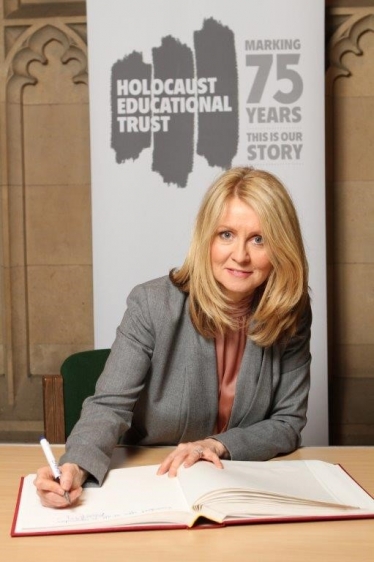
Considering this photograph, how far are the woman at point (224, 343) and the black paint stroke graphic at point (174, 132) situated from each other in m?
2.09

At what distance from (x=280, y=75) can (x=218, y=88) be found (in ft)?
1.05

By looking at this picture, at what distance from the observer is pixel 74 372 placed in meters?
3.00

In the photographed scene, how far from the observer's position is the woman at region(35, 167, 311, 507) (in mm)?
2277

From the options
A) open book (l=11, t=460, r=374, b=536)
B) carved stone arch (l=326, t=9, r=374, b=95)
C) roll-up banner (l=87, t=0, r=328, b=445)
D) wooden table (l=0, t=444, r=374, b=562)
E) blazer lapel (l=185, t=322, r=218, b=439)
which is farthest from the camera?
carved stone arch (l=326, t=9, r=374, b=95)

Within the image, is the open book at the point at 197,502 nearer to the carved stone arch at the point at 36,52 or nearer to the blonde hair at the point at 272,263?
the blonde hair at the point at 272,263

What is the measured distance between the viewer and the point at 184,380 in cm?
243

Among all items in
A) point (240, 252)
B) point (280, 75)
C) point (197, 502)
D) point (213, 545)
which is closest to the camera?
point (213, 545)

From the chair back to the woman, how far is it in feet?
1.63

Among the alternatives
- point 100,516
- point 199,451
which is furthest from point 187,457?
point 100,516

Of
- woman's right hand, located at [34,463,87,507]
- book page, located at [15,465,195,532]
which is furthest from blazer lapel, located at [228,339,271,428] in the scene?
woman's right hand, located at [34,463,87,507]

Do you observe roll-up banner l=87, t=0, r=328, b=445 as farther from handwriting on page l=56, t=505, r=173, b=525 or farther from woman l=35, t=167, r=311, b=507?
handwriting on page l=56, t=505, r=173, b=525

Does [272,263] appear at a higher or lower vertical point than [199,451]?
higher

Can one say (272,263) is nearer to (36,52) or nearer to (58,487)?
(58,487)

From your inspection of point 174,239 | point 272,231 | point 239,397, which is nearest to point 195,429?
point 239,397
